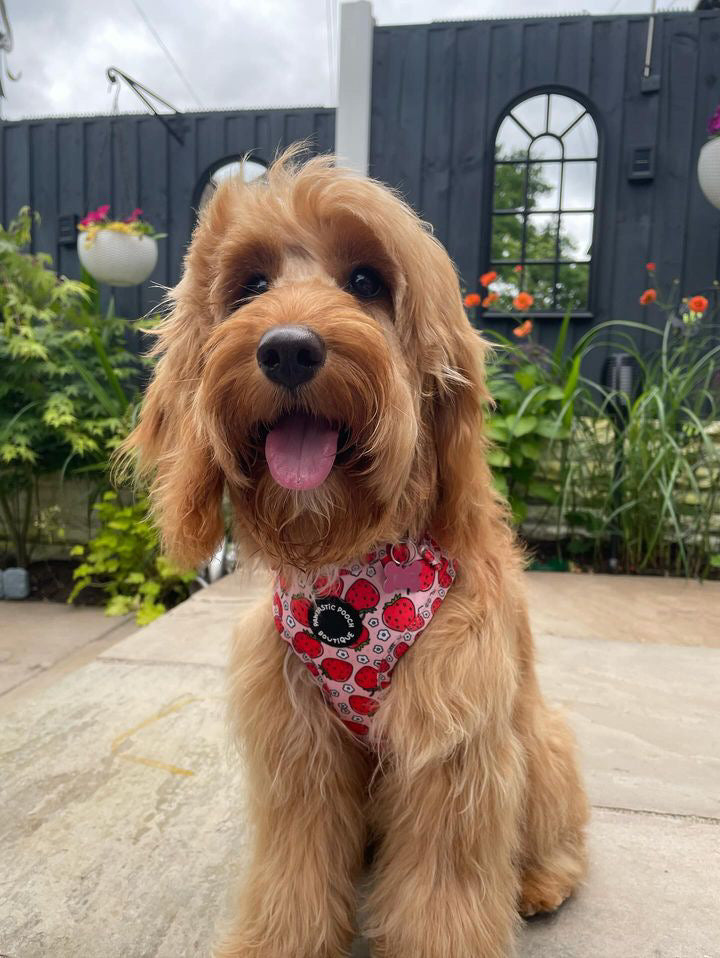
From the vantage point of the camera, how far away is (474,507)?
142cm

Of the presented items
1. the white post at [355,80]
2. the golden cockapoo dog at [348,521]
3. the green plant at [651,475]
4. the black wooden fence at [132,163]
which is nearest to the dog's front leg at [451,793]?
the golden cockapoo dog at [348,521]

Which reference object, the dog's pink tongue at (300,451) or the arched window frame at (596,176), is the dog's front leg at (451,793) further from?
the arched window frame at (596,176)

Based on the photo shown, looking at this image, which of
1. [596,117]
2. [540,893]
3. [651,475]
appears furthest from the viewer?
[596,117]

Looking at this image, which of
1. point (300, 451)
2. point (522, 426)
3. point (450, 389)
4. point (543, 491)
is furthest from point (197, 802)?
point (543, 491)

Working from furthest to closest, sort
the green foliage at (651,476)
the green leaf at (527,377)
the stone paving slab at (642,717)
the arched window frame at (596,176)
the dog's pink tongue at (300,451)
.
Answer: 1. the arched window frame at (596,176)
2. the green leaf at (527,377)
3. the green foliage at (651,476)
4. the stone paving slab at (642,717)
5. the dog's pink tongue at (300,451)

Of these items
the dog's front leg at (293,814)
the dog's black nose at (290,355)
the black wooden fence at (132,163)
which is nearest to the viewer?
the dog's black nose at (290,355)

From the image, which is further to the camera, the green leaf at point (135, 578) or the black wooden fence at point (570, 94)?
the black wooden fence at point (570, 94)

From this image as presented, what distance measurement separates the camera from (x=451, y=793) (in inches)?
52.7

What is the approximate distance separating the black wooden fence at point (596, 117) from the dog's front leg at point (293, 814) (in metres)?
5.51

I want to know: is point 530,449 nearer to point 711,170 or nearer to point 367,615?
point 711,170

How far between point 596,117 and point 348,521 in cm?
631

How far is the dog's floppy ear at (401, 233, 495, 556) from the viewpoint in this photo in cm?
131

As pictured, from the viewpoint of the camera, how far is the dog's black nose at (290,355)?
108cm

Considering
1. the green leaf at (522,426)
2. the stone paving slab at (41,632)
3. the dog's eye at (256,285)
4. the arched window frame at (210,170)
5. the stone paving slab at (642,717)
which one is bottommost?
the stone paving slab at (41,632)
